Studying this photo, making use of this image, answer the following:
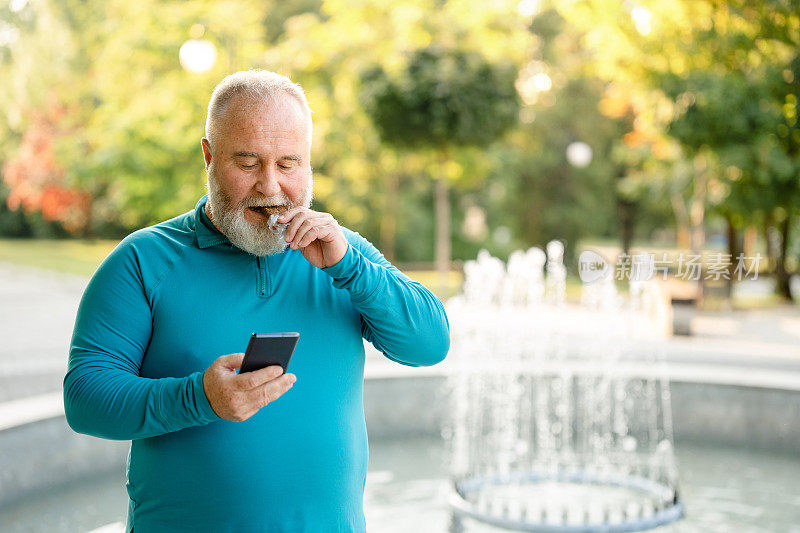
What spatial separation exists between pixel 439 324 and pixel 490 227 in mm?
20889

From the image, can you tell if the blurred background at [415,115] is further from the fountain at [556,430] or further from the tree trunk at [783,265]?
the fountain at [556,430]

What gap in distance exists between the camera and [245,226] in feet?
4.41

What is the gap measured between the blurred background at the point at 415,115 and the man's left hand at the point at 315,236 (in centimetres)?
326

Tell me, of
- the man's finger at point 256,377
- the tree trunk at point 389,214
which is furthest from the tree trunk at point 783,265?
the man's finger at point 256,377

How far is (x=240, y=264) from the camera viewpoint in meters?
1.38

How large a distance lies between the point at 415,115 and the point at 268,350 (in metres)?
8.92

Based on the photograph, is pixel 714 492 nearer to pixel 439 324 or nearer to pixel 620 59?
pixel 439 324

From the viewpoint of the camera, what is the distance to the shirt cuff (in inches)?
47.4

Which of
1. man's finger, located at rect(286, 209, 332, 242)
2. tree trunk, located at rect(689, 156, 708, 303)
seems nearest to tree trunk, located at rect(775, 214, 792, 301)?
tree trunk, located at rect(689, 156, 708, 303)

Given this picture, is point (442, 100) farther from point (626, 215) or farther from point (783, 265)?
point (626, 215)

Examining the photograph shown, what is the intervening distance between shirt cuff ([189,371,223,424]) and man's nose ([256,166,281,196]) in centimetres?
31

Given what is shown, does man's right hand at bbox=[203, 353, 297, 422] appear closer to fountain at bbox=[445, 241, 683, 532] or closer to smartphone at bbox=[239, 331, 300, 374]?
smartphone at bbox=[239, 331, 300, 374]

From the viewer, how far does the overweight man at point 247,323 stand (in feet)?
4.28

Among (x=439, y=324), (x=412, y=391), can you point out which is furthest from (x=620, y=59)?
(x=439, y=324)
